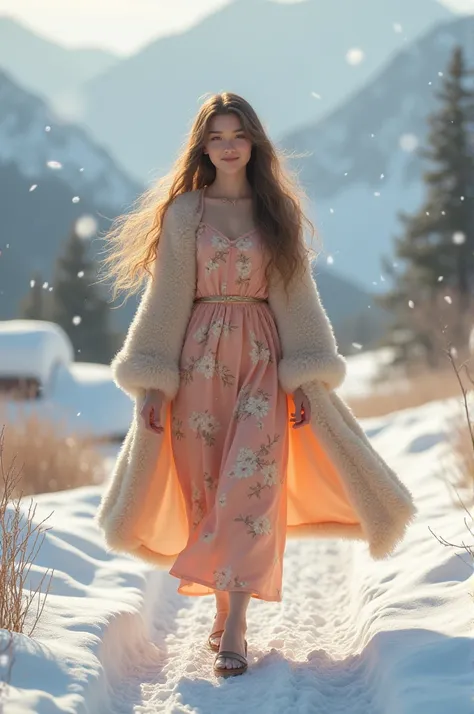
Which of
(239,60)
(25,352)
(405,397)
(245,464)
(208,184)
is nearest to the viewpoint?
(245,464)

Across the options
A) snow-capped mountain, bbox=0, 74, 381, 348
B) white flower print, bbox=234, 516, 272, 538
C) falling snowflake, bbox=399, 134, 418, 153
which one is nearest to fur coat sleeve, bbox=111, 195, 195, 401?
white flower print, bbox=234, 516, 272, 538

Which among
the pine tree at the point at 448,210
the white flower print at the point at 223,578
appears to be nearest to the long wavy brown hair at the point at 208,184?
the white flower print at the point at 223,578

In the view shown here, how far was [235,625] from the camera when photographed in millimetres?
3264

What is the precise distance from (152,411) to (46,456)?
4.55 m

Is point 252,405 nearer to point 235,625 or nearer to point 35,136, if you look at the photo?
point 235,625

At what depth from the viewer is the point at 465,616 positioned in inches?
123

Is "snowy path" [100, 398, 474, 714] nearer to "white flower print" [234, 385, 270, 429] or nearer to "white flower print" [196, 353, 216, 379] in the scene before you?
"white flower print" [234, 385, 270, 429]

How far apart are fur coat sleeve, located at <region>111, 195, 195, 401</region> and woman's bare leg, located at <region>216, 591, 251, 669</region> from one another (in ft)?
2.48

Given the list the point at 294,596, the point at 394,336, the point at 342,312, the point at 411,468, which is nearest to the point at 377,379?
the point at 394,336

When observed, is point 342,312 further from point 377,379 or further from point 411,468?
point 411,468

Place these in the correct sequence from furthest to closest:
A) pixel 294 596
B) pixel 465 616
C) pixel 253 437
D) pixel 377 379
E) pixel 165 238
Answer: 1. pixel 377 379
2. pixel 294 596
3. pixel 165 238
4. pixel 253 437
5. pixel 465 616

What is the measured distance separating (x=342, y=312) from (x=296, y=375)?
2303 inches

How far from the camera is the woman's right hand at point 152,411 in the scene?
3.45m

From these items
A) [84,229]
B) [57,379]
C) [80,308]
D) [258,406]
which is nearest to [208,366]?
[258,406]
